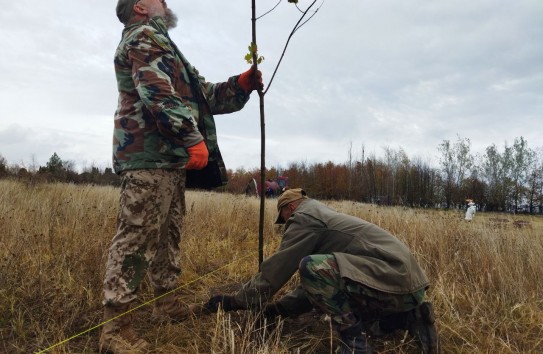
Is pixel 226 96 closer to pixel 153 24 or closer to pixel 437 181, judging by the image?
pixel 153 24

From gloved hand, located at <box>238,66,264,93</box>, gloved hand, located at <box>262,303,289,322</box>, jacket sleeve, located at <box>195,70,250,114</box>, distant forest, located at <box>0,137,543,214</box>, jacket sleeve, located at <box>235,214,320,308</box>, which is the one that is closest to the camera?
jacket sleeve, located at <box>235,214,320,308</box>

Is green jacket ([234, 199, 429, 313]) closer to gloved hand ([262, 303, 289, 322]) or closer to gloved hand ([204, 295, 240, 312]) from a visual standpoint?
gloved hand ([204, 295, 240, 312])

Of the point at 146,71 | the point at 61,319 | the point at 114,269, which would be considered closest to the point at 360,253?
the point at 114,269

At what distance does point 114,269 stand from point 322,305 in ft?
4.03

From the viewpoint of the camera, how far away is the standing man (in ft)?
6.89

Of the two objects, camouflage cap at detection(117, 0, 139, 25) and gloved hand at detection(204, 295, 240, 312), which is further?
gloved hand at detection(204, 295, 240, 312)

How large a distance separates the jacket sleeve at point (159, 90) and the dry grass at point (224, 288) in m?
1.15

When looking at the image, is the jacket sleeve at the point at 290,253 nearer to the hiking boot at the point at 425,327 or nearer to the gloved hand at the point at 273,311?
the gloved hand at the point at 273,311

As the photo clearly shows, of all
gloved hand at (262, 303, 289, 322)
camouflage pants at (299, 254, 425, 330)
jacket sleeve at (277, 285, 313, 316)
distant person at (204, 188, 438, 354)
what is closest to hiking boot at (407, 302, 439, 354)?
distant person at (204, 188, 438, 354)

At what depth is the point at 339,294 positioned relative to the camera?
219 centimetres

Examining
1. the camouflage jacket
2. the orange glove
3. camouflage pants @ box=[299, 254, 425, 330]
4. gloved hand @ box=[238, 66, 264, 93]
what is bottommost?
camouflage pants @ box=[299, 254, 425, 330]

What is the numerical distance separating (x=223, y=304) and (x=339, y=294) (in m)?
0.85

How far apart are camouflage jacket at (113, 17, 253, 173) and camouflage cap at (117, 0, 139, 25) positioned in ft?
0.45

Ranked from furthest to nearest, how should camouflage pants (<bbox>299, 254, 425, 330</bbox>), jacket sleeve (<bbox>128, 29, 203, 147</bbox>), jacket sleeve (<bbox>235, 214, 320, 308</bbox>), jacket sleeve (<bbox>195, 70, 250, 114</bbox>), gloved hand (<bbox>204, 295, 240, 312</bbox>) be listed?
1. jacket sleeve (<bbox>195, 70, 250, 114</bbox>)
2. gloved hand (<bbox>204, 295, 240, 312</bbox>)
3. jacket sleeve (<bbox>235, 214, 320, 308</bbox>)
4. camouflage pants (<bbox>299, 254, 425, 330</bbox>)
5. jacket sleeve (<bbox>128, 29, 203, 147</bbox>)
